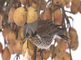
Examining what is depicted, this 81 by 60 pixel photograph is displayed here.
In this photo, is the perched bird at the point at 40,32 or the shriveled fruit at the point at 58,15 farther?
the shriveled fruit at the point at 58,15

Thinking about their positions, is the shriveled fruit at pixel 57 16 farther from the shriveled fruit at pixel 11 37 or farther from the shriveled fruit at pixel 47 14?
the shriveled fruit at pixel 11 37

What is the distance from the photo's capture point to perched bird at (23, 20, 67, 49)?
289 mm

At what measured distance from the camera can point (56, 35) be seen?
1.35ft

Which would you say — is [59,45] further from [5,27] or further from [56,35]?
[5,27]

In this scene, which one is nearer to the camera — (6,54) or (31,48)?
(31,48)

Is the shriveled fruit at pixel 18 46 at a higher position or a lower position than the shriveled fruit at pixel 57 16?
lower

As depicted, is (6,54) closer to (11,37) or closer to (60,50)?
(11,37)

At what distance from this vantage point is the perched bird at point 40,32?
0.29 metres

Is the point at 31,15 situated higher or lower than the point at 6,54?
higher

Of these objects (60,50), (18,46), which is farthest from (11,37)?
(60,50)

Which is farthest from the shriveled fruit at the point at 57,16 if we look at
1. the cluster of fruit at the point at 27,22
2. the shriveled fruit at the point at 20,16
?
the shriveled fruit at the point at 20,16

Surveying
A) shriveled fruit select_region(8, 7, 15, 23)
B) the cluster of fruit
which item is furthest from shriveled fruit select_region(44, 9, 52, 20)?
shriveled fruit select_region(8, 7, 15, 23)

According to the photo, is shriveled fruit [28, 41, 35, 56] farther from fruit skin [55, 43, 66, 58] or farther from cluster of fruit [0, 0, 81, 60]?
fruit skin [55, 43, 66, 58]

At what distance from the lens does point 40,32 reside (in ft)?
1.02
